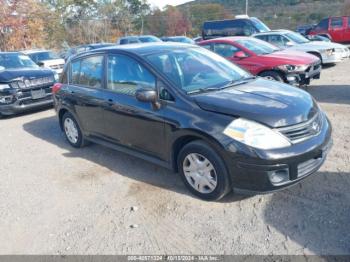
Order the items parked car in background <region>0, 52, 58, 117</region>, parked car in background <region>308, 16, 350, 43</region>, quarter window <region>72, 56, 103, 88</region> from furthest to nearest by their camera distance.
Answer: parked car in background <region>308, 16, 350, 43</region>, parked car in background <region>0, 52, 58, 117</region>, quarter window <region>72, 56, 103, 88</region>

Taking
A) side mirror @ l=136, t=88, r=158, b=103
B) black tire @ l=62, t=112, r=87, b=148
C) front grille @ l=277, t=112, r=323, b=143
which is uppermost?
side mirror @ l=136, t=88, r=158, b=103

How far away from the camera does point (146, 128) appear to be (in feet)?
13.3

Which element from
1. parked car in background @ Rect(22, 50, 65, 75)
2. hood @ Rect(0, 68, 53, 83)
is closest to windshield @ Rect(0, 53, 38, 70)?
hood @ Rect(0, 68, 53, 83)

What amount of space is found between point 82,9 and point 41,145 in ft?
137

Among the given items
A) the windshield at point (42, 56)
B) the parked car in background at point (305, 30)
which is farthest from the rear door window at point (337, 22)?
the windshield at point (42, 56)

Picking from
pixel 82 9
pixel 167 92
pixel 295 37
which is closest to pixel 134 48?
pixel 167 92

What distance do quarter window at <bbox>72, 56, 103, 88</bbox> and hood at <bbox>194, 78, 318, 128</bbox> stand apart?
6.16 feet

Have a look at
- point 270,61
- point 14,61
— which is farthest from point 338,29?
point 14,61

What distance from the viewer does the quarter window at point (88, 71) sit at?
4.84 m

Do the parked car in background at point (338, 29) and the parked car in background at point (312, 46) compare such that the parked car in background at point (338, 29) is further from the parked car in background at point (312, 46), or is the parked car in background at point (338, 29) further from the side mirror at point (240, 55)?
the side mirror at point (240, 55)

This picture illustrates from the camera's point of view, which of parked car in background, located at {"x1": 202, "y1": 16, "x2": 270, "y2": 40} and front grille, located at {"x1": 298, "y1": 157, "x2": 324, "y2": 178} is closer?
front grille, located at {"x1": 298, "y1": 157, "x2": 324, "y2": 178}

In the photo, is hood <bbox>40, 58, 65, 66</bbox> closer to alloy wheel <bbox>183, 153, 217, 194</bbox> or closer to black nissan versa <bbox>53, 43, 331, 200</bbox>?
black nissan versa <bbox>53, 43, 331, 200</bbox>

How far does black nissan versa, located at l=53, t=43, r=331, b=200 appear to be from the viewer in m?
3.18

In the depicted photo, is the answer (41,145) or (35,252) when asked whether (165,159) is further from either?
(41,145)
